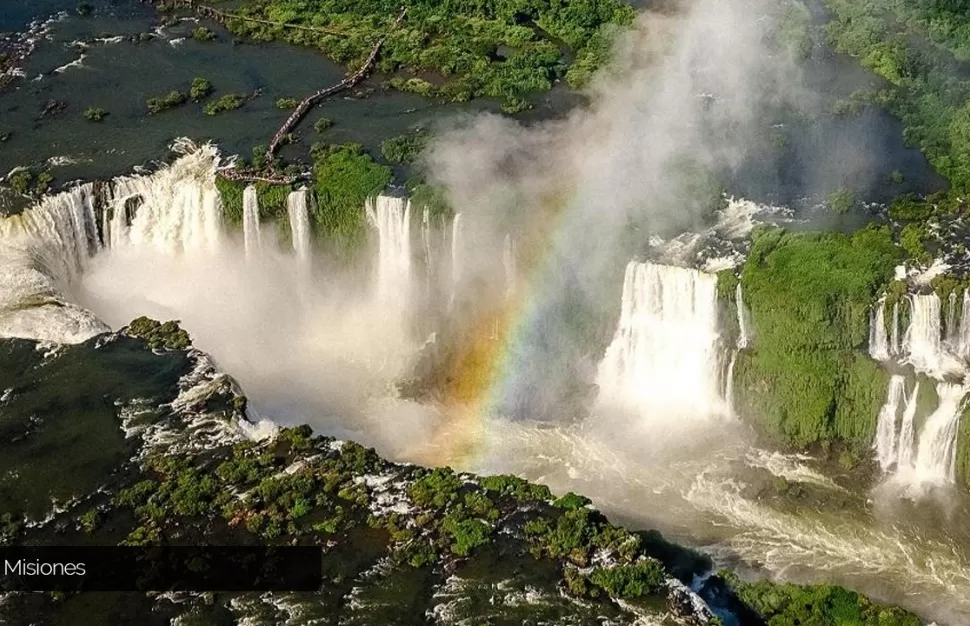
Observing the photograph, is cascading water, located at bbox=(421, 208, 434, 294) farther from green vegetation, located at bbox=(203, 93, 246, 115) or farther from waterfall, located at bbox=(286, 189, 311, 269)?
green vegetation, located at bbox=(203, 93, 246, 115)

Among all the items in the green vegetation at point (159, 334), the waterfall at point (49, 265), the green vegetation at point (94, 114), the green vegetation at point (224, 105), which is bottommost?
the green vegetation at point (159, 334)

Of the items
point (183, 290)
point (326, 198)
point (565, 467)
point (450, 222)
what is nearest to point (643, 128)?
point (450, 222)

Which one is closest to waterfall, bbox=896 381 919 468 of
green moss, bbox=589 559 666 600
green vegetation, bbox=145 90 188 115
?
green moss, bbox=589 559 666 600

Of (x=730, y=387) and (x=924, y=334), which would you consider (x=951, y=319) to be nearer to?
(x=924, y=334)

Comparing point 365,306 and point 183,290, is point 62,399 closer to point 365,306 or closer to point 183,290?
point 183,290

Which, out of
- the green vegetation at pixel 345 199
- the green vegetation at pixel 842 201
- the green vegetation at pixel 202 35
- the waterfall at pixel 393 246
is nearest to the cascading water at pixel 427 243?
the waterfall at pixel 393 246

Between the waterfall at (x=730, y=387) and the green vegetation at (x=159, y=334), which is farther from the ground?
the green vegetation at (x=159, y=334)

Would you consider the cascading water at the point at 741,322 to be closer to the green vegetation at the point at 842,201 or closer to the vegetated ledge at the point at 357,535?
the green vegetation at the point at 842,201
